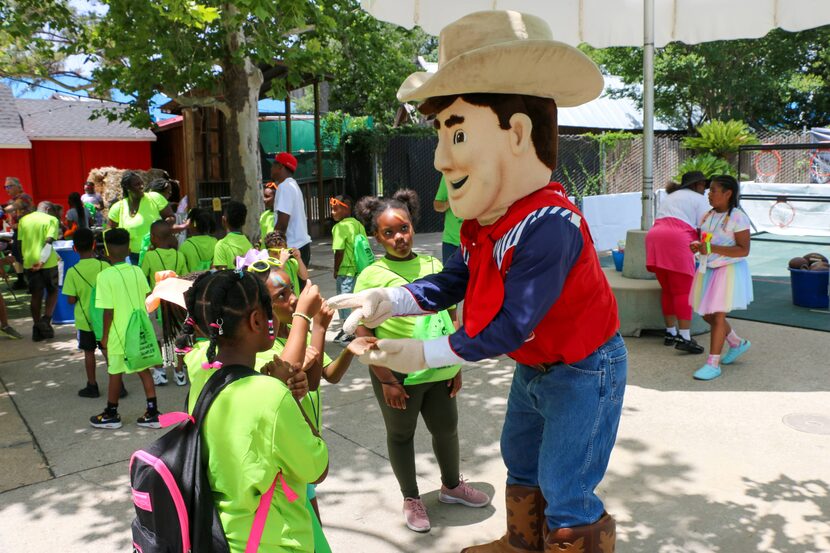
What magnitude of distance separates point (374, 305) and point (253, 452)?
2.50ft

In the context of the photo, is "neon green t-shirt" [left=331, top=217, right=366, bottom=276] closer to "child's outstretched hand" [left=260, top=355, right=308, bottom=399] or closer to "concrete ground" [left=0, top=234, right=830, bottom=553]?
"concrete ground" [left=0, top=234, right=830, bottom=553]

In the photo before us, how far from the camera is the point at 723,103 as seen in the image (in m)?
24.1

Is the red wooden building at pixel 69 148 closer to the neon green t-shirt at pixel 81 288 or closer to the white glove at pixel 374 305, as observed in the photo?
the neon green t-shirt at pixel 81 288

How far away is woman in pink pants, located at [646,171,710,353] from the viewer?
22.4ft

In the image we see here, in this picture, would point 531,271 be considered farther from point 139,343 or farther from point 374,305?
point 139,343

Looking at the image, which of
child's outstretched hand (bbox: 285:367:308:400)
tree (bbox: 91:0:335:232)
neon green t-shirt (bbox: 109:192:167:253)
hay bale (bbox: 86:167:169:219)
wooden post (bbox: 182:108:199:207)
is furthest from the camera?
hay bale (bbox: 86:167:169:219)

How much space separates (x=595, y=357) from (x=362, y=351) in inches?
30.1

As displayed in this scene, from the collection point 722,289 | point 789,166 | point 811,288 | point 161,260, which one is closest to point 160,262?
point 161,260

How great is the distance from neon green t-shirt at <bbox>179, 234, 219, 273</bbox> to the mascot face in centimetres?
482

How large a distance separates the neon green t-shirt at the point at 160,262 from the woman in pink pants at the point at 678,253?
14.3ft

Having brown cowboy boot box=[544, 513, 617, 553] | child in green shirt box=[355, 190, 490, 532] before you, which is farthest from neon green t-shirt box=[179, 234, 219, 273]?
brown cowboy boot box=[544, 513, 617, 553]

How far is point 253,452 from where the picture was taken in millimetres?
2088

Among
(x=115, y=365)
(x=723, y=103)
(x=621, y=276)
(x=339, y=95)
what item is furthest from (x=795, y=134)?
(x=115, y=365)

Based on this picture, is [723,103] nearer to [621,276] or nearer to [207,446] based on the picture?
[621,276]
